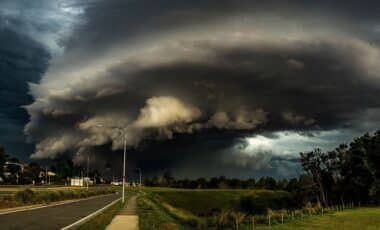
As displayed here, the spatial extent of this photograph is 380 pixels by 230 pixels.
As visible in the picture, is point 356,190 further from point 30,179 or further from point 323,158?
point 30,179

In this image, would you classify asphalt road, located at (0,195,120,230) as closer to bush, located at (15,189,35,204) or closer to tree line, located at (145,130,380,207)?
bush, located at (15,189,35,204)

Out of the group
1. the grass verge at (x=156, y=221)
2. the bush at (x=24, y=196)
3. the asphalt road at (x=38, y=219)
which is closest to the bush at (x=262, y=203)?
the bush at (x=24, y=196)

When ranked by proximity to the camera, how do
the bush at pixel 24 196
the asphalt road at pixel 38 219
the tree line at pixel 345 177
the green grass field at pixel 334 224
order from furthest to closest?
the tree line at pixel 345 177 < the bush at pixel 24 196 < the green grass field at pixel 334 224 < the asphalt road at pixel 38 219

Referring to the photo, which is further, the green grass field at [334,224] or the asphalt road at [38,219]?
the green grass field at [334,224]

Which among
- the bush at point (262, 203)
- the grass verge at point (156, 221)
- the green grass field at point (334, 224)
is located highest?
the grass verge at point (156, 221)

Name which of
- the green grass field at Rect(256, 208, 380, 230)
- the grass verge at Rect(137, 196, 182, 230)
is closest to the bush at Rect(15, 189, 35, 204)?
the grass verge at Rect(137, 196, 182, 230)

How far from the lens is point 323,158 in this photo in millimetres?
116688

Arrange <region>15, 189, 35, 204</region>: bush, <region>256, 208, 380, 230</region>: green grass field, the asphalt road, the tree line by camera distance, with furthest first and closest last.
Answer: the tree line, <region>15, 189, 35, 204</region>: bush, <region>256, 208, 380, 230</region>: green grass field, the asphalt road

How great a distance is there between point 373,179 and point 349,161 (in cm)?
1289

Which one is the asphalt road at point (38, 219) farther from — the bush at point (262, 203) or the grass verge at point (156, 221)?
the bush at point (262, 203)

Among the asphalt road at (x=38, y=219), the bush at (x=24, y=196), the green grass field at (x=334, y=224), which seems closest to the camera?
the asphalt road at (x=38, y=219)

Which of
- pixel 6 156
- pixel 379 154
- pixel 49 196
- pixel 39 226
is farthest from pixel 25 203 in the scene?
pixel 6 156

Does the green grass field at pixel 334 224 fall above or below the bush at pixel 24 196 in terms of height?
below

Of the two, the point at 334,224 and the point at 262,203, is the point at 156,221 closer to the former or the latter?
the point at 334,224
